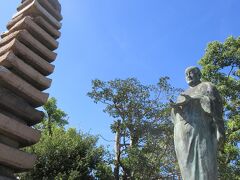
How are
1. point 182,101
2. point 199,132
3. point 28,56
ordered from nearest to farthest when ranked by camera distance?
1. point 199,132
2. point 182,101
3. point 28,56

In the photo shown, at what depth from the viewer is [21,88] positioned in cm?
852

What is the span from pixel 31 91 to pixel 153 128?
8.83m

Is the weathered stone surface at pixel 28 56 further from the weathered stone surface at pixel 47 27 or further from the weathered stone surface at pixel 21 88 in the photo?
the weathered stone surface at pixel 47 27

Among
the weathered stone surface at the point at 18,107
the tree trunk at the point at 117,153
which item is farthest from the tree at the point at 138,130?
the weathered stone surface at the point at 18,107

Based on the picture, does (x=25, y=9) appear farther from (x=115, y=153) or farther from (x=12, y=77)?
(x=115, y=153)

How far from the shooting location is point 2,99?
818cm

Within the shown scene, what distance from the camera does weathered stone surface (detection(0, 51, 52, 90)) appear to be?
8586mm

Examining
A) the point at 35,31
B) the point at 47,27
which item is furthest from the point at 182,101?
the point at 47,27

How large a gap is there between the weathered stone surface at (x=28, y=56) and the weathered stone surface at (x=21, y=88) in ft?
2.48

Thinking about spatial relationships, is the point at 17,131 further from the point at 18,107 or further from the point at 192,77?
the point at 192,77

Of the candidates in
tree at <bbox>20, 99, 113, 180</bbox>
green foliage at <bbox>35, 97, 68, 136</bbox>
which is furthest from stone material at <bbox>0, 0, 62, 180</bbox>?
green foliage at <bbox>35, 97, 68, 136</bbox>

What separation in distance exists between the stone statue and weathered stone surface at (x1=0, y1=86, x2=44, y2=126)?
3797 mm

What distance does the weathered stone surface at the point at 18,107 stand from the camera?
823 cm

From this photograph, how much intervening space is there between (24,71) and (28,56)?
1.75ft
